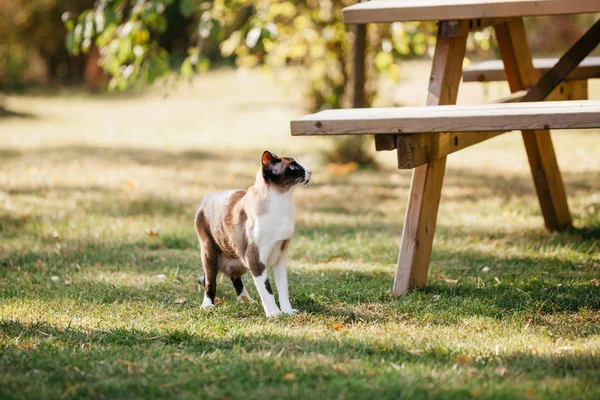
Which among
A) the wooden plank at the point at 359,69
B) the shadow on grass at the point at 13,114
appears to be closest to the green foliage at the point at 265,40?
the wooden plank at the point at 359,69

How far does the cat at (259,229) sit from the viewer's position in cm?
352

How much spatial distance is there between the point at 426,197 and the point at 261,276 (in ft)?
3.11

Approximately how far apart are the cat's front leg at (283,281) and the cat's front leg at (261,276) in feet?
0.19

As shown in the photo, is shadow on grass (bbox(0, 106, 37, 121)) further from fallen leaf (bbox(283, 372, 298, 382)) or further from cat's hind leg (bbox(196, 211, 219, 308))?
fallen leaf (bbox(283, 372, 298, 382))

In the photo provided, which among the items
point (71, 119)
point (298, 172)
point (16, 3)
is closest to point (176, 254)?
point (298, 172)

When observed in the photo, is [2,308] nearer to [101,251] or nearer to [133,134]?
[101,251]

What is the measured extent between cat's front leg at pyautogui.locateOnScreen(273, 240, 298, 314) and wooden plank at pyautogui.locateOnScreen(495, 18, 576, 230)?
212 cm

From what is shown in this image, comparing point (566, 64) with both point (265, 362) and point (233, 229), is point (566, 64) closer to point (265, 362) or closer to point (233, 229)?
point (233, 229)

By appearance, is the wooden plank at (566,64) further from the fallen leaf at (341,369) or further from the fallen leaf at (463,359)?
the fallen leaf at (341,369)

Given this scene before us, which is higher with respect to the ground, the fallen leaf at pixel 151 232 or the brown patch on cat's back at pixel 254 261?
the brown patch on cat's back at pixel 254 261

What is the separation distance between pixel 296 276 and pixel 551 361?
1.80 metres

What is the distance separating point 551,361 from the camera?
2900 mm

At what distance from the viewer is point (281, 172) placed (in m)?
3.51

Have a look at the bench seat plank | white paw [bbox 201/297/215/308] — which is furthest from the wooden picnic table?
white paw [bbox 201/297/215/308]
